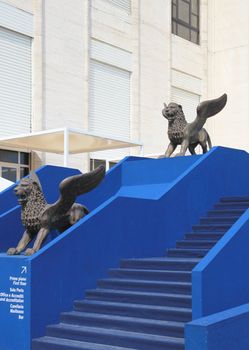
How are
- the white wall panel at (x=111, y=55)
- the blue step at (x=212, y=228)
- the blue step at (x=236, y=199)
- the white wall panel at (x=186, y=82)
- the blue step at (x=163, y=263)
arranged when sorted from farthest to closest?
the white wall panel at (x=186, y=82)
the white wall panel at (x=111, y=55)
the blue step at (x=236, y=199)
the blue step at (x=212, y=228)
the blue step at (x=163, y=263)

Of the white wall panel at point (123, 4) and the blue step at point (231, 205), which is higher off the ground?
the white wall panel at point (123, 4)

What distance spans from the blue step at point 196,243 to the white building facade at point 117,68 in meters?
11.8

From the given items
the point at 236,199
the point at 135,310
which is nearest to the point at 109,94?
the point at 236,199

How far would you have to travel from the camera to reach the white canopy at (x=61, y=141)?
1783 centimetres

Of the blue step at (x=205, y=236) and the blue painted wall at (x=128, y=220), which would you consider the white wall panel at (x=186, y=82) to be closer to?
the blue painted wall at (x=128, y=220)

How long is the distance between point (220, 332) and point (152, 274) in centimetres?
240

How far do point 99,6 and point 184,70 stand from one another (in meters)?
6.64

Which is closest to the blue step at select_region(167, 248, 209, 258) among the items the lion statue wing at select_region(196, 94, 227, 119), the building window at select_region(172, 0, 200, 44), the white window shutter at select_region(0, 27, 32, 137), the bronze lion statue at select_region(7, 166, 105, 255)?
the bronze lion statue at select_region(7, 166, 105, 255)

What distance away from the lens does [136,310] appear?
7.29 m

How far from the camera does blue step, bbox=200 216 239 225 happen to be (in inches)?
375

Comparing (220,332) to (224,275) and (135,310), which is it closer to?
(224,275)

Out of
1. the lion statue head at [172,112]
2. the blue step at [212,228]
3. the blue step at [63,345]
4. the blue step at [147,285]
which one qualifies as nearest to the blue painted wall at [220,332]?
the blue step at [147,285]

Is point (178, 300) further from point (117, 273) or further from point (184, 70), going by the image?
point (184, 70)

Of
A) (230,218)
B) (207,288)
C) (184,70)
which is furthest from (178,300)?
(184,70)
